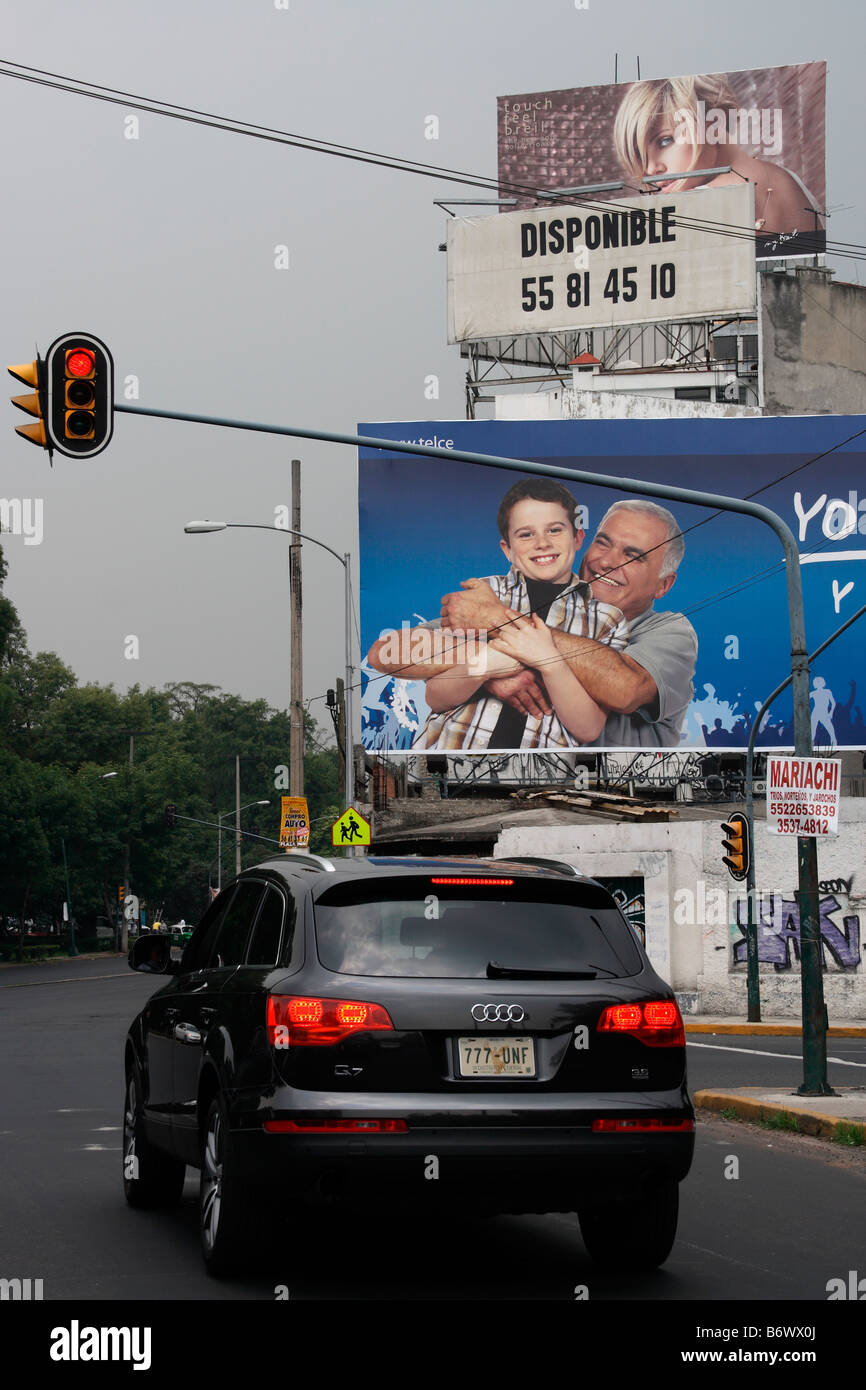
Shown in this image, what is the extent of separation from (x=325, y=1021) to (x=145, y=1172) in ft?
9.76

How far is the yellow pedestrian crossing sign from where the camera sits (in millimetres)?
30094

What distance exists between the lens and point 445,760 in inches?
1895

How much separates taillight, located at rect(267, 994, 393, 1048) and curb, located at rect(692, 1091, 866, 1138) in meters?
6.73

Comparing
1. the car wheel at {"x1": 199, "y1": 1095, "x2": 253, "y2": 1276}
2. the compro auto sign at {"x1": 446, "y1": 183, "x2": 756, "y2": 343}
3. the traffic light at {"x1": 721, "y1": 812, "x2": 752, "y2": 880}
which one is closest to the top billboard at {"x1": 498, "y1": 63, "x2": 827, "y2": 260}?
the compro auto sign at {"x1": 446, "y1": 183, "x2": 756, "y2": 343}

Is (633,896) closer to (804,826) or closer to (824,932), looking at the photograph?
(824,932)

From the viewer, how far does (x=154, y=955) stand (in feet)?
31.6

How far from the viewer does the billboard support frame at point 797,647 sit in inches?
599

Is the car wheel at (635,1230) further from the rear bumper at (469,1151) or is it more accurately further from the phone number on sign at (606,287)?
the phone number on sign at (606,287)

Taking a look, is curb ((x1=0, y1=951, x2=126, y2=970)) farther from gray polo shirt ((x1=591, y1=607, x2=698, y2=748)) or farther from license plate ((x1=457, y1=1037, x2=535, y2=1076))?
license plate ((x1=457, y1=1037, x2=535, y2=1076))

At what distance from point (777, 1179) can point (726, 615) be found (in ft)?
123

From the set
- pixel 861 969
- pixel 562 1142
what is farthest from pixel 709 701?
pixel 562 1142

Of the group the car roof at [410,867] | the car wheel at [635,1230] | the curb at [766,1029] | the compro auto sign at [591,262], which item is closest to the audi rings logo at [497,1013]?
the car roof at [410,867]

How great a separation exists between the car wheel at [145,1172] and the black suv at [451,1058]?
1.69 m
